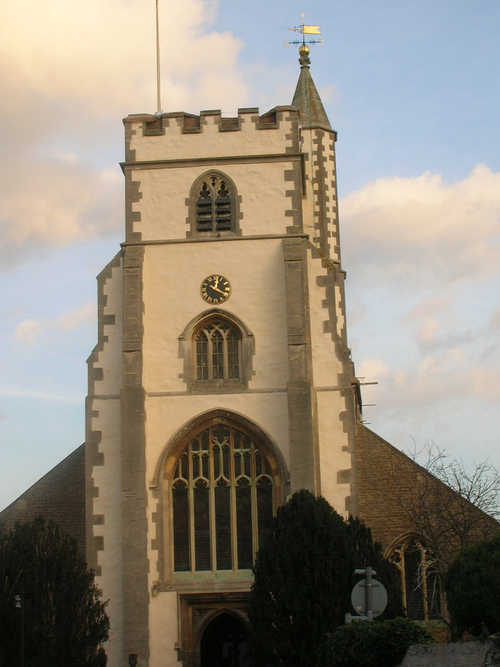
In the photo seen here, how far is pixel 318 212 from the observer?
3459 centimetres

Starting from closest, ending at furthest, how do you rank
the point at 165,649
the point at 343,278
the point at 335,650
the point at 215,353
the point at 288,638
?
the point at 335,650 → the point at 288,638 → the point at 165,649 → the point at 215,353 → the point at 343,278

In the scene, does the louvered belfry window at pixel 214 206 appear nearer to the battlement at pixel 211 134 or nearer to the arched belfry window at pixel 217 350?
the battlement at pixel 211 134

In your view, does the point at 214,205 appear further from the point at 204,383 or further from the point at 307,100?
the point at 307,100

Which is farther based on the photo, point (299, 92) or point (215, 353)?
point (299, 92)

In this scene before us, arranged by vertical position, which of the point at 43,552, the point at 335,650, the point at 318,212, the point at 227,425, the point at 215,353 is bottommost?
the point at 335,650

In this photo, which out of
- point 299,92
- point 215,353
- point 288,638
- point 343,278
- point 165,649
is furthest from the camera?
point 299,92

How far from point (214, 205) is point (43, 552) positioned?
1021 cm

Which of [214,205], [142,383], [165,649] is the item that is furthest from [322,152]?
[165,649]

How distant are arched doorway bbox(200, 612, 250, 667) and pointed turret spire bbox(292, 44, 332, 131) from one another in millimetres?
16301

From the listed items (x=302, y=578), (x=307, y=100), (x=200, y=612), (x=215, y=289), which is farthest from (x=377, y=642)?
(x=307, y=100)

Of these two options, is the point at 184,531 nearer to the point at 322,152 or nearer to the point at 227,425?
the point at 227,425

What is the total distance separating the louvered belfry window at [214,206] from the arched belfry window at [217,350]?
256cm

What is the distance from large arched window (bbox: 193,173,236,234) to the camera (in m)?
29.1

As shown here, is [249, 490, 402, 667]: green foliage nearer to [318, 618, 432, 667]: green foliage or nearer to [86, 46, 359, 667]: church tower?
[86, 46, 359, 667]: church tower
